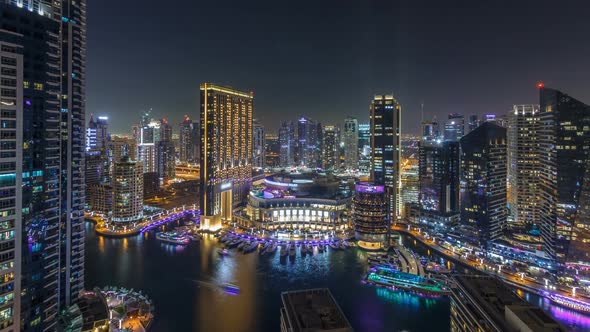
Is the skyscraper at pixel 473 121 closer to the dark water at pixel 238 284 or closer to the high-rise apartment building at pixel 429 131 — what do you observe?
the high-rise apartment building at pixel 429 131

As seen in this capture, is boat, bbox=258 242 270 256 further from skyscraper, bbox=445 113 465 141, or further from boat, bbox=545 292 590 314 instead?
skyscraper, bbox=445 113 465 141

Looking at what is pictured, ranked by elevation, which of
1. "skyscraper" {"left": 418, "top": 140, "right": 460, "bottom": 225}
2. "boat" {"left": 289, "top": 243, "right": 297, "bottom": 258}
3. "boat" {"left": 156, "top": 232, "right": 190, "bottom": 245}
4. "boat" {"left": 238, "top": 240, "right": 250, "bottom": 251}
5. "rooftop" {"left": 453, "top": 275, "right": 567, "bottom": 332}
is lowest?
"boat" {"left": 289, "top": 243, "right": 297, "bottom": 258}

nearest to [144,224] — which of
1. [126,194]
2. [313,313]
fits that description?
[126,194]

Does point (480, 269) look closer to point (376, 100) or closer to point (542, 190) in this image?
point (542, 190)

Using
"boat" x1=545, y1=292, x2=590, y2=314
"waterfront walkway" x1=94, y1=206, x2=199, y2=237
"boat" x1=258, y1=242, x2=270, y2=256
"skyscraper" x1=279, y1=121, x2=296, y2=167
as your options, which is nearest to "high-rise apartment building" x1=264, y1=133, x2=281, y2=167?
"skyscraper" x1=279, y1=121, x2=296, y2=167

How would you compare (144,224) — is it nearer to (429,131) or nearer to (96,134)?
(96,134)

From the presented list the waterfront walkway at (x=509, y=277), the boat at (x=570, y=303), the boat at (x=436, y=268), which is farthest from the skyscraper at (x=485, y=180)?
the boat at (x=570, y=303)
